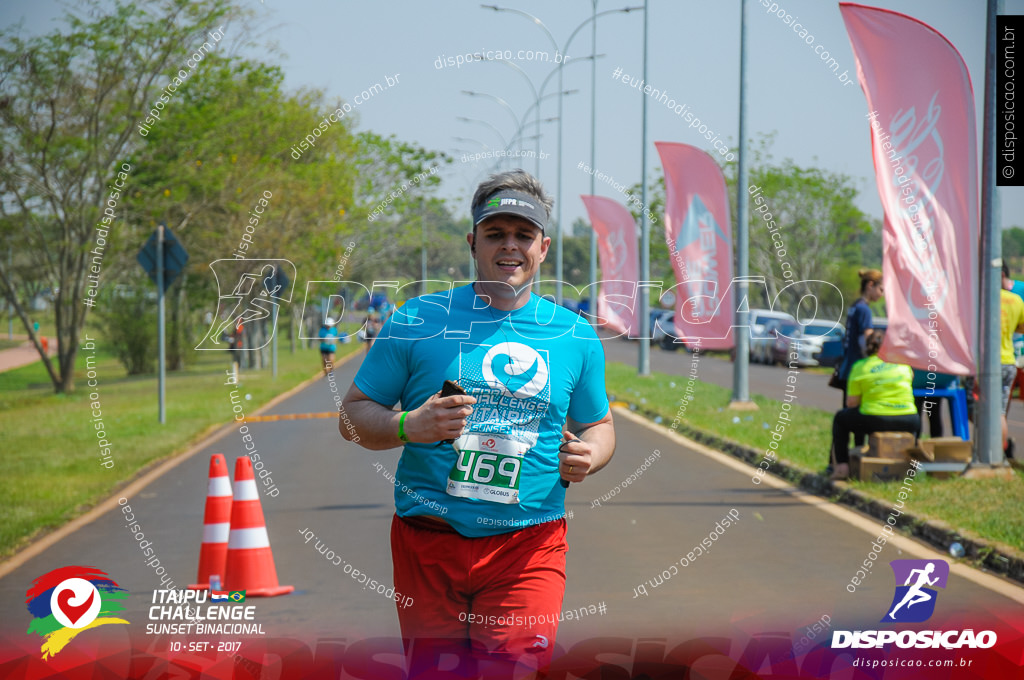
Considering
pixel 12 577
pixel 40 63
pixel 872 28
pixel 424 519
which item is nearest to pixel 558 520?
pixel 424 519

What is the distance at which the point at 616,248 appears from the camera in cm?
2717

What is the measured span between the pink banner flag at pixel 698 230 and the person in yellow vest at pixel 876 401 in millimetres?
6549

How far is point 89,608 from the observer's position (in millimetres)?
5520

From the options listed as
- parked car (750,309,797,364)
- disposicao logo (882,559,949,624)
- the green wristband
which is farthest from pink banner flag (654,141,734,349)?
parked car (750,309,797,364)

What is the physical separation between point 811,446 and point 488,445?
1053cm

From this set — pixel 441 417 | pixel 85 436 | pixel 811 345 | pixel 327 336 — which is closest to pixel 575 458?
pixel 441 417

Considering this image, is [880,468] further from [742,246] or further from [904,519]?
[742,246]

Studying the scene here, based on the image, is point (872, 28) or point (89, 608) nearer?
point (89, 608)

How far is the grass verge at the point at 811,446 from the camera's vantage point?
8.73 metres

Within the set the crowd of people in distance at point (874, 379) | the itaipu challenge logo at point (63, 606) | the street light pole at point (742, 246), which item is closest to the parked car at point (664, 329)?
the street light pole at point (742, 246)

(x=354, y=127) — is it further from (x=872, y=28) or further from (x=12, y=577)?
(x=12, y=577)

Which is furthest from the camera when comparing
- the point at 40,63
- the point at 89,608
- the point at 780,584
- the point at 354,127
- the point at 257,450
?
the point at 354,127

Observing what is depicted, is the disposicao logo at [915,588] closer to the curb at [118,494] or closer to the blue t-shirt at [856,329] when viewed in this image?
the blue t-shirt at [856,329]

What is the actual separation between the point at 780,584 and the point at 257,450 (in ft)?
29.5
